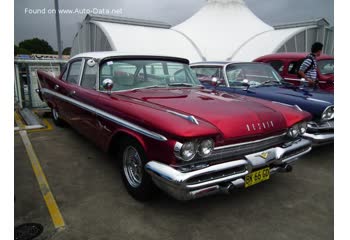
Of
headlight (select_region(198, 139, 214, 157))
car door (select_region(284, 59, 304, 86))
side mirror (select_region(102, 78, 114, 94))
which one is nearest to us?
headlight (select_region(198, 139, 214, 157))

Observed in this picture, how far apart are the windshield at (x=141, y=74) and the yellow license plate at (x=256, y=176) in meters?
1.75

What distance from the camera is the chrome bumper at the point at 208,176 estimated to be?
2.24 meters

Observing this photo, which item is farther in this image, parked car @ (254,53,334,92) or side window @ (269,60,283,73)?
side window @ (269,60,283,73)

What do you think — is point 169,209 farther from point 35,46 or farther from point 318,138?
point 35,46

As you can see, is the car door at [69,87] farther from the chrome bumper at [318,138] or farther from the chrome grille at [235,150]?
the chrome bumper at [318,138]

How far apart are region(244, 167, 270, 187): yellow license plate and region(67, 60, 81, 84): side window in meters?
3.06

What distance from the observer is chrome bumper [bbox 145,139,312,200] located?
7.34 ft

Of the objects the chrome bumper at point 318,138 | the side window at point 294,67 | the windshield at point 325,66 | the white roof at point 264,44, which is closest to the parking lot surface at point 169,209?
the chrome bumper at point 318,138

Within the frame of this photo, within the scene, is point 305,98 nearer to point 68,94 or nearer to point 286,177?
point 286,177

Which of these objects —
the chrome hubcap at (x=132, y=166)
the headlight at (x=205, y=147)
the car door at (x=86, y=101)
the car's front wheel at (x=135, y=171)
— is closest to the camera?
the headlight at (x=205, y=147)

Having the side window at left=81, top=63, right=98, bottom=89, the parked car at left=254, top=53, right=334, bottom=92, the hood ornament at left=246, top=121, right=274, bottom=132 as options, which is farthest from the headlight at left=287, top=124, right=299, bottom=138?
the parked car at left=254, top=53, right=334, bottom=92

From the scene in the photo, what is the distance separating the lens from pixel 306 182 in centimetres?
358

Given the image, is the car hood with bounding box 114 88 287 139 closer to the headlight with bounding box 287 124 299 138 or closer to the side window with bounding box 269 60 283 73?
the headlight with bounding box 287 124 299 138

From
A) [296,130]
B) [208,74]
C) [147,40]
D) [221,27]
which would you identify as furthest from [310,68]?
[221,27]
